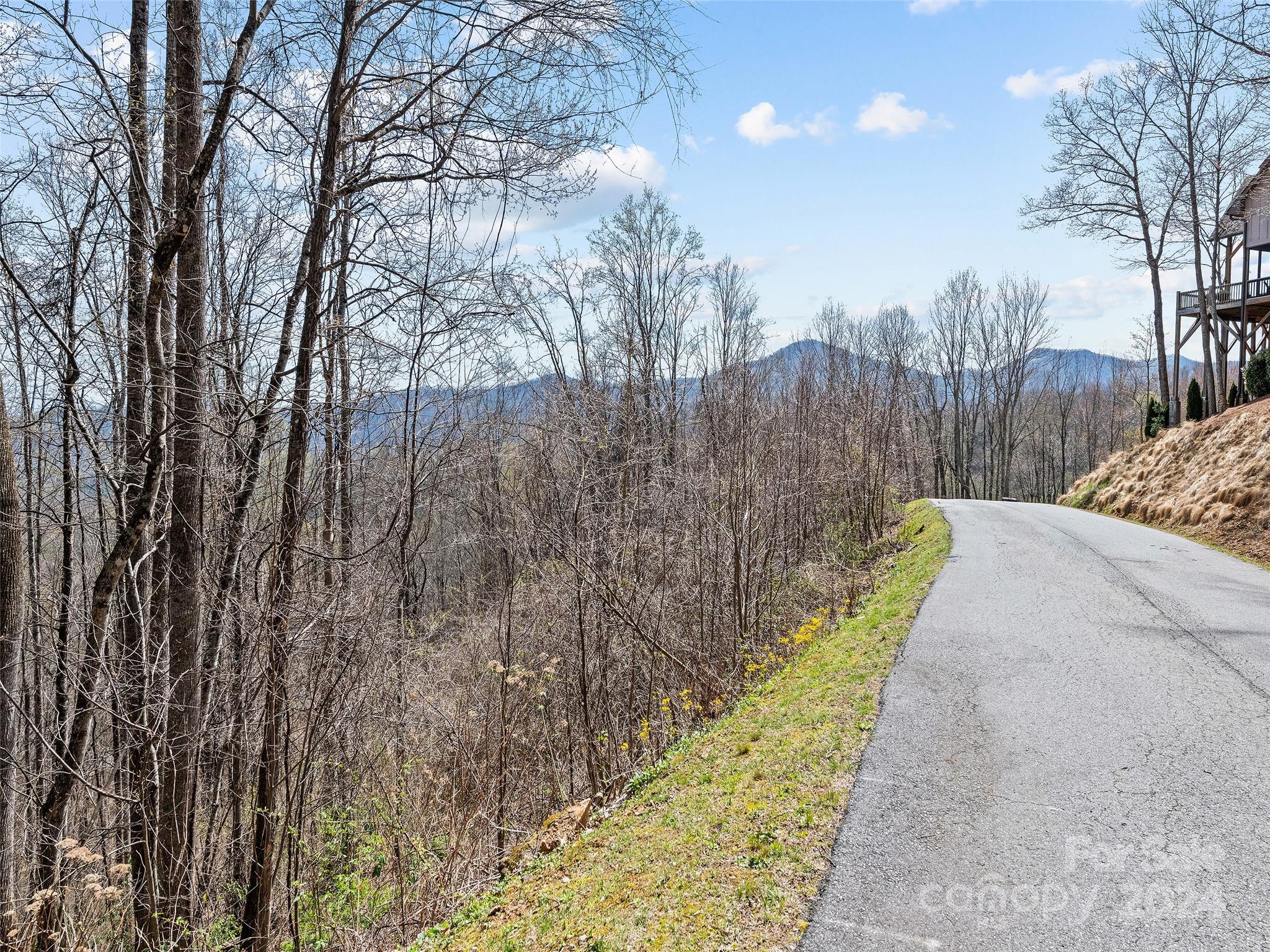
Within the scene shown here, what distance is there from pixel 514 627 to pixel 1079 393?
6627 cm

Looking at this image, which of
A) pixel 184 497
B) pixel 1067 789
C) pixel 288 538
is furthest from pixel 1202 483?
pixel 184 497

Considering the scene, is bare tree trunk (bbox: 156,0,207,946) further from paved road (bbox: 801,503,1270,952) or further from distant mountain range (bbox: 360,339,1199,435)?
paved road (bbox: 801,503,1270,952)

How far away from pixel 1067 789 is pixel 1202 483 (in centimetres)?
1411

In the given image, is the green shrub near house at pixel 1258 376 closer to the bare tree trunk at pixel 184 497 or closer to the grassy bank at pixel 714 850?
the grassy bank at pixel 714 850

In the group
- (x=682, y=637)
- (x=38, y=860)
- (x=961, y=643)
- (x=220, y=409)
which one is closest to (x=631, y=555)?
(x=682, y=637)

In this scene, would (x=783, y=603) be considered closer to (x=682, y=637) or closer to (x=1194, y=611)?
(x=682, y=637)

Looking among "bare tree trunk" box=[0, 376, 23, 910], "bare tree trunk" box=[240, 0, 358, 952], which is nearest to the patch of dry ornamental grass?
"bare tree trunk" box=[240, 0, 358, 952]

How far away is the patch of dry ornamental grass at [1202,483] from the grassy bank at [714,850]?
9.15 m

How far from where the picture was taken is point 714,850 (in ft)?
12.6

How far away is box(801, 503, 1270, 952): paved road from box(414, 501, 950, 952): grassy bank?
0.19 m

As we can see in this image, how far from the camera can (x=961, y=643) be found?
22.5 feet

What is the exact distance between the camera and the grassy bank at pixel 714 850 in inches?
128

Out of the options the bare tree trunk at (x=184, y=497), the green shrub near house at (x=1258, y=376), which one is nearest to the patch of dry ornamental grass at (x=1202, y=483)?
the green shrub near house at (x=1258, y=376)

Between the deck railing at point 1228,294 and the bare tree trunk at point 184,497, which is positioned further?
the deck railing at point 1228,294
